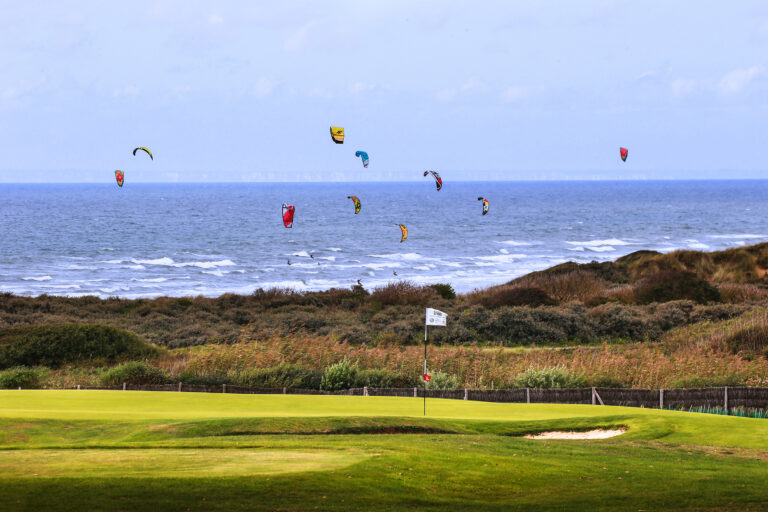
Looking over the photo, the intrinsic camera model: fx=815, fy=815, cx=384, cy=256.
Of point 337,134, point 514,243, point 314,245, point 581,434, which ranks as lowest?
point 581,434

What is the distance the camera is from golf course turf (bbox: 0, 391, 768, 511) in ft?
21.1

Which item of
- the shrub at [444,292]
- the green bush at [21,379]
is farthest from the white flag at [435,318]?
the shrub at [444,292]

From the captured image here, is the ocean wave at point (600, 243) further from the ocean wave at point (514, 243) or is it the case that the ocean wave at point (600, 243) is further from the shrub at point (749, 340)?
the shrub at point (749, 340)

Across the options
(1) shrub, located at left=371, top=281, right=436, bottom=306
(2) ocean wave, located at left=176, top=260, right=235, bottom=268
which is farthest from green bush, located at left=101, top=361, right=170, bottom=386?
(2) ocean wave, located at left=176, top=260, right=235, bottom=268

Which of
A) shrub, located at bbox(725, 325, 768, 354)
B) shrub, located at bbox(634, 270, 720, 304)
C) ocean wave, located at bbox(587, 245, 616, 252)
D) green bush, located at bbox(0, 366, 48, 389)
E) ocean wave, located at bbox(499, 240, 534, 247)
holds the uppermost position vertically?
ocean wave, located at bbox(499, 240, 534, 247)

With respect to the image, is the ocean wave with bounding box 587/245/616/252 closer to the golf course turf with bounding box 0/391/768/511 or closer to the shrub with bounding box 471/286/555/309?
the shrub with bounding box 471/286/555/309

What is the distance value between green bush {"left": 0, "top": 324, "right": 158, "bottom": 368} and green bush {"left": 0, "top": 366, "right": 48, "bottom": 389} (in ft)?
8.41

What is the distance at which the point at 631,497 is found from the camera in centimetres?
695

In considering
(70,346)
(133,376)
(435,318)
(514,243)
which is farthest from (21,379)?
(514,243)

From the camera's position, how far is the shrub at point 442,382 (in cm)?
1780

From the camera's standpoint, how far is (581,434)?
11398mm

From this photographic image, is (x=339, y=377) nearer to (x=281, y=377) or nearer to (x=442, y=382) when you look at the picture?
(x=281, y=377)

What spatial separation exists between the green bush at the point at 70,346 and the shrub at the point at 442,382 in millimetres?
8812

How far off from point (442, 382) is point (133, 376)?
707 cm
